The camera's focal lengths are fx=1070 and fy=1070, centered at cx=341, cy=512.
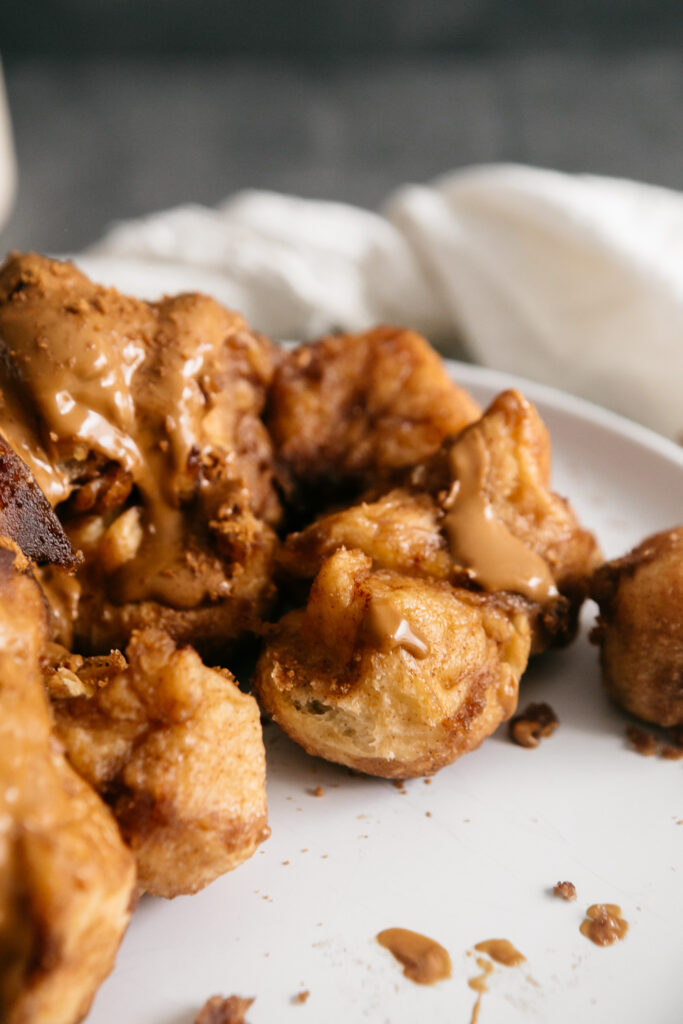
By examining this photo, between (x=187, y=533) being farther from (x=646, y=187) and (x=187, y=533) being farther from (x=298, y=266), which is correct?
(x=646, y=187)

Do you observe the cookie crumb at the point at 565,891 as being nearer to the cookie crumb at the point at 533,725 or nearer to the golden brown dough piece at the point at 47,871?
the cookie crumb at the point at 533,725

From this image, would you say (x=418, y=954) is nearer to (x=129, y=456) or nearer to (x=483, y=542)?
(x=483, y=542)

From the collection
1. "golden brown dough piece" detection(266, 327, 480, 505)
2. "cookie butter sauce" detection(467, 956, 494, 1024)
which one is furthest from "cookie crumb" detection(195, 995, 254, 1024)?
"golden brown dough piece" detection(266, 327, 480, 505)

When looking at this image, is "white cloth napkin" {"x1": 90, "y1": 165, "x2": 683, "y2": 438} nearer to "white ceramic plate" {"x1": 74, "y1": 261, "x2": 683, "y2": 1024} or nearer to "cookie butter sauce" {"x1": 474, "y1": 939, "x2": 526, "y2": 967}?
"white ceramic plate" {"x1": 74, "y1": 261, "x2": 683, "y2": 1024}

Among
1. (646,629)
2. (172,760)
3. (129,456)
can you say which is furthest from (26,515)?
(646,629)

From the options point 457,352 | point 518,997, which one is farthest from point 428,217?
point 518,997

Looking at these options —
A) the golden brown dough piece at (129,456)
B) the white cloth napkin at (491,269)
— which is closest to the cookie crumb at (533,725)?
the golden brown dough piece at (129,456)
